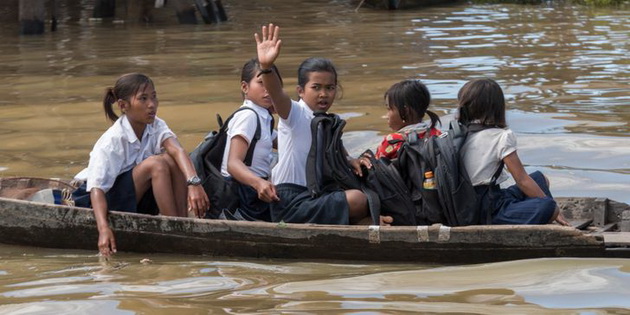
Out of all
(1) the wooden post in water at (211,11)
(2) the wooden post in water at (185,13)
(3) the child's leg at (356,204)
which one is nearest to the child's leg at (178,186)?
(3) the child's leg at (356,204)

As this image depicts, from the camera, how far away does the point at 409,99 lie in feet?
17.9

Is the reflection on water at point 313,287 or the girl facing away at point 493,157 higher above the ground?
the girl facing away at point 493,157

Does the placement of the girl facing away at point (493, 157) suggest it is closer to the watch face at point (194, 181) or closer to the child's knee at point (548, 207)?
the child's knee at point (548, 207)

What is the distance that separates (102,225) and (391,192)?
1.42 metres

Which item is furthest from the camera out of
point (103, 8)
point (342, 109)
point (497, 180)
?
point (103, 8)

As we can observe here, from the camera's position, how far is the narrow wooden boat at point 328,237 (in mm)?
5012

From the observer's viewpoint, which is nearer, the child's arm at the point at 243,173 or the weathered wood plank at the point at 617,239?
the weathered wood plank at the point at 617,239

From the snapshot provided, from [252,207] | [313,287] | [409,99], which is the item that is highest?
[409,99]

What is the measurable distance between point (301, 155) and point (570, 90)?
19.3 ft

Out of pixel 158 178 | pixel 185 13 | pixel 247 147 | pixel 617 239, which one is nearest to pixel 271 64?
pixel 247 147

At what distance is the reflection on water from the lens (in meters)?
4.49

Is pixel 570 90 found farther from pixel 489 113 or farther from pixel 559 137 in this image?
pixel 489 113

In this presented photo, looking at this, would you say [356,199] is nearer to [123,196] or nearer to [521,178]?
[521,178]

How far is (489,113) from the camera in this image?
17.5ft
